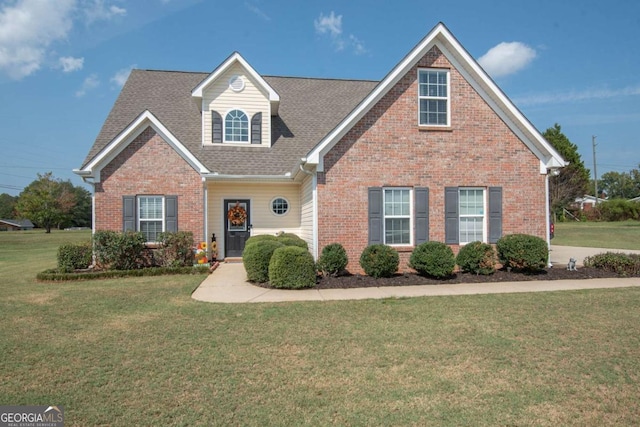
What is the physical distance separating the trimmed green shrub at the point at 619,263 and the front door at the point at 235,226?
11.2m

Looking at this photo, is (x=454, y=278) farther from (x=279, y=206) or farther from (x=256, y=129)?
(x=256, y=129)

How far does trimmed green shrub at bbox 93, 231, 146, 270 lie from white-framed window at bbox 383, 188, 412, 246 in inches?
292

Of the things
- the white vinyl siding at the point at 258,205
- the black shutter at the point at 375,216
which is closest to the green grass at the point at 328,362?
the black shutter at the point at 375,216

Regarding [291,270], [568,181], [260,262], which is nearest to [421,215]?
[291,270]

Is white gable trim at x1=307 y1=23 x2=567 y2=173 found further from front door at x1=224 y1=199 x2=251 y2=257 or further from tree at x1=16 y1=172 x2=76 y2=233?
tree at x1=16 y1=172 x2=76 y2=233

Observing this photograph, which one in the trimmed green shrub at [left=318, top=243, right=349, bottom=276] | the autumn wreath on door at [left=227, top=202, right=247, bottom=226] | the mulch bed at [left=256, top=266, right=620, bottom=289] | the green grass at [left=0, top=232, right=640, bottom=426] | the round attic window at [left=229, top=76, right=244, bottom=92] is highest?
the round attic window at [left=229, top=76, right=244, bottom=92]

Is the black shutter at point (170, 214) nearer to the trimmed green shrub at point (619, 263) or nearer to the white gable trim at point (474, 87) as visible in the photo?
the white gable trim at point (474, 87)

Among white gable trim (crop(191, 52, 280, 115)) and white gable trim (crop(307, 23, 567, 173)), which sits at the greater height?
white gable trim (crop(191, 52, 280, 115))

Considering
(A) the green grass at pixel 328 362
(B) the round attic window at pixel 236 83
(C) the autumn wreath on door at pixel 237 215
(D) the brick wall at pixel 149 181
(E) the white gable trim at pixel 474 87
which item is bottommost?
(A) the green grass at pixel 328 362

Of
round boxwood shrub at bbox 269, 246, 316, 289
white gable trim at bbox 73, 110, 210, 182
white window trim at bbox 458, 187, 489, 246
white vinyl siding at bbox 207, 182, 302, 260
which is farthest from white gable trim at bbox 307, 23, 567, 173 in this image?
white gable trim at bbox 73, 110, 210, 182

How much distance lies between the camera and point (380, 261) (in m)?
10.7

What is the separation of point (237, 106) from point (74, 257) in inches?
299

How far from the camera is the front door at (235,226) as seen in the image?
607 inches

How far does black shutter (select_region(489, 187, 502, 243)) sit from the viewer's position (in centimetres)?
1215
